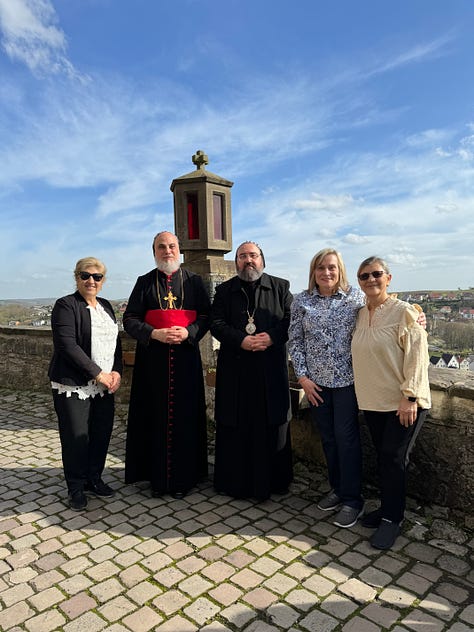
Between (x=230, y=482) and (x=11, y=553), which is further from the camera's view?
(x=230, y=482)

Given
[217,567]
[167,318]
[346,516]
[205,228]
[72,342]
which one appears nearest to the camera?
[217,567]

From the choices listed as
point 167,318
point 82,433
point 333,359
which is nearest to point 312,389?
point 333,359

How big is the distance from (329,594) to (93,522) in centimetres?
167

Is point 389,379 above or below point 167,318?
Result: below

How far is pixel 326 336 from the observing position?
3.10 meters

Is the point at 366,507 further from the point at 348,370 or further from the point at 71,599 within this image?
the point at 71,599

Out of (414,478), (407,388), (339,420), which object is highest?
(407,388)

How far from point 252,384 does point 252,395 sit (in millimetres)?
83

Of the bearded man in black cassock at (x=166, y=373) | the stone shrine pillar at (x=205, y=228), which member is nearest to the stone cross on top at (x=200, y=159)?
the stone shrine pillar at (x=205, y=228)

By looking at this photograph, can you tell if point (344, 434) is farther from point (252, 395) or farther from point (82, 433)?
point (82, 433)

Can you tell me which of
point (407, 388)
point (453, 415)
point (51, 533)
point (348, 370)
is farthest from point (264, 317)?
point (51, 533)

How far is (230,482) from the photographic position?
11.5 feet

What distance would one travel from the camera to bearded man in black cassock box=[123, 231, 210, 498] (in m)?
3.53

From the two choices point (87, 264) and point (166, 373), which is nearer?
point (87, 264)
